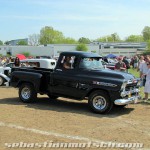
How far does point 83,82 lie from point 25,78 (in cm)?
240

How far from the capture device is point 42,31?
6102 inches

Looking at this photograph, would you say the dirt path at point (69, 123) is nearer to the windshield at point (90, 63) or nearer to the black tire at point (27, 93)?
the black tire at point (27, 93)

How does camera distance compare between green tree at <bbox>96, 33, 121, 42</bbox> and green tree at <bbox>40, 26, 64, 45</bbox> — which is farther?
green tree at <bbox>96, 33, 121, 42</bbox>

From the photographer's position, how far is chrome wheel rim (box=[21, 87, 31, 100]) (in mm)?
12015

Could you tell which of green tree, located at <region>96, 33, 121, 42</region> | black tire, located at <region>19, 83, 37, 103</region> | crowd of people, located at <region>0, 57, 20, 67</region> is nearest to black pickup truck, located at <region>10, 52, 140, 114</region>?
black tire, located at <region>19, 83, 37, 103</region>

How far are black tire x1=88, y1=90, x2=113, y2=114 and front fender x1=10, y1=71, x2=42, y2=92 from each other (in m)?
2.11

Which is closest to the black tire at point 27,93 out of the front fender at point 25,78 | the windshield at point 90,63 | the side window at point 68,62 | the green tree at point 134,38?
the front fender at point 25,78

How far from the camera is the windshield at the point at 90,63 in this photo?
1093 centimetres

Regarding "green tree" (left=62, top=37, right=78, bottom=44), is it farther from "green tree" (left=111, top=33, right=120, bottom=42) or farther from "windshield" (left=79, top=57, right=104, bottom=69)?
"windshield" (left=79, top=57, right=104, bottom=69)

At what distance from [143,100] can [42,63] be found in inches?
308

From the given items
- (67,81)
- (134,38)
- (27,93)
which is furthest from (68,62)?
(134,38)

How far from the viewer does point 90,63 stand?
11.0 meters

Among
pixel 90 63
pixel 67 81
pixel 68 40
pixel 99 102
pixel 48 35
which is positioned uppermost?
pixel 48 35

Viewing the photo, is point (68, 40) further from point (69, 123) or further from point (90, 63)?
point (69, 123)
